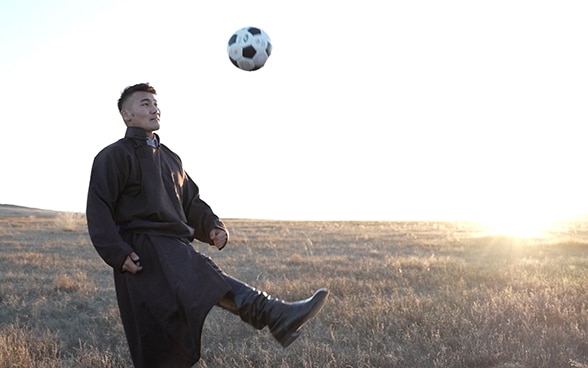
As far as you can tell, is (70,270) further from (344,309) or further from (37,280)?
(344,309)

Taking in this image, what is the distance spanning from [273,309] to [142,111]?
5.45 ft

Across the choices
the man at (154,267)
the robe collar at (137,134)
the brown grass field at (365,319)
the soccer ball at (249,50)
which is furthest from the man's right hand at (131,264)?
the soccer ball at (249,50)

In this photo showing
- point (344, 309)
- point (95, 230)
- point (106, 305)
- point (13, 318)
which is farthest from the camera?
point (106, 305)

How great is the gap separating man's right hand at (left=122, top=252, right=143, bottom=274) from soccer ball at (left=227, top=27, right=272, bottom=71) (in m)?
3.12

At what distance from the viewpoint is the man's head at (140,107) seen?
388 centimetres

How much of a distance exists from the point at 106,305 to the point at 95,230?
492 cm

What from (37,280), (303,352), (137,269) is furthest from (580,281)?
(37,280)

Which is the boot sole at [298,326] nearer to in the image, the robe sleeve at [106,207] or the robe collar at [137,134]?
the robe sleeve at [106,207]

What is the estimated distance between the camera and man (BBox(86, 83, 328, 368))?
137 inches

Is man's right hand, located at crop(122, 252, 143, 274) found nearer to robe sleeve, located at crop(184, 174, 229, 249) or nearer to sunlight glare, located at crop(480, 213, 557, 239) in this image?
robe sleeve, located at crop(184, 174, 229, 249)

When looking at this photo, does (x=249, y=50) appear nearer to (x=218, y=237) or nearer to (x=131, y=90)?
(x=131, y=90)

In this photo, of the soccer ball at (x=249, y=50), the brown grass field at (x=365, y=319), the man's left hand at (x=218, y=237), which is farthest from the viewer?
the soccer ball at (x=249, y=50)

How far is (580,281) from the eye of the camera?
8203 millimetres

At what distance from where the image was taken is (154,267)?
3.60 metres
